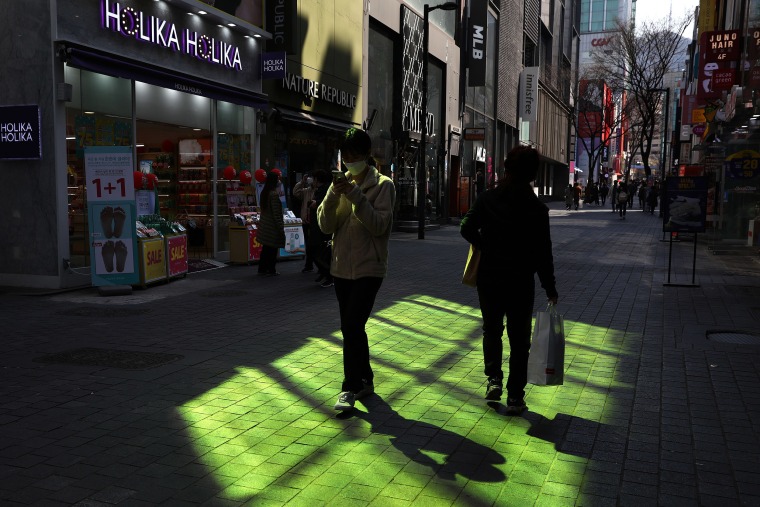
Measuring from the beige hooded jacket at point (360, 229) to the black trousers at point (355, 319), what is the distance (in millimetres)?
87

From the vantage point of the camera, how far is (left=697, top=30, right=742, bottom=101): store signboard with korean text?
1995 centimetres

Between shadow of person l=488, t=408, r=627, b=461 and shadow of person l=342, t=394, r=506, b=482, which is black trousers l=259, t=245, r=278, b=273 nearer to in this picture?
shadow of person l=342, t=394, r=506, b=482

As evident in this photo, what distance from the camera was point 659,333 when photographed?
8.02 meters

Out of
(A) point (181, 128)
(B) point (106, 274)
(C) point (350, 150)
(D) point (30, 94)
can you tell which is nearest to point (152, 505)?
(C) point (350, 150)

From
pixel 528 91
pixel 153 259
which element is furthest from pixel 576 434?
pixel 528 91

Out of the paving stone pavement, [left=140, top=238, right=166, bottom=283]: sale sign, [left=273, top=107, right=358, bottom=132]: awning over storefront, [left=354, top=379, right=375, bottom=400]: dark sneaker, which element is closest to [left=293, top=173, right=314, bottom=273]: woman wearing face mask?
[left=140, top=238, right=166, bottom=283]: sale sign

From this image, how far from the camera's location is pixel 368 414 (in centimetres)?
504

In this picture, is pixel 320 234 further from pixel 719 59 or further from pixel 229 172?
pixel 719 59

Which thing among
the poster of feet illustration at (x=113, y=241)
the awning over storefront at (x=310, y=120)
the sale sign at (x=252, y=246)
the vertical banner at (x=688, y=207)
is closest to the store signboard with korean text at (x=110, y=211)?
the poster of feet illustration at (x=113, y=241)

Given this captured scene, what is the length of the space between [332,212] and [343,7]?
1667 centimetres

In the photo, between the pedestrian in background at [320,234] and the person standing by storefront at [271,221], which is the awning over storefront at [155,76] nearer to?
the person standing by storefront at [271,221]

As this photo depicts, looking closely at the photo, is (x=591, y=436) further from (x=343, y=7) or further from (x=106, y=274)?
(x=343, y=7)

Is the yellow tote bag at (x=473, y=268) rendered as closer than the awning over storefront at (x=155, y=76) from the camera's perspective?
Yes

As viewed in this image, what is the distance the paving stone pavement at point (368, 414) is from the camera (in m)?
3.79
